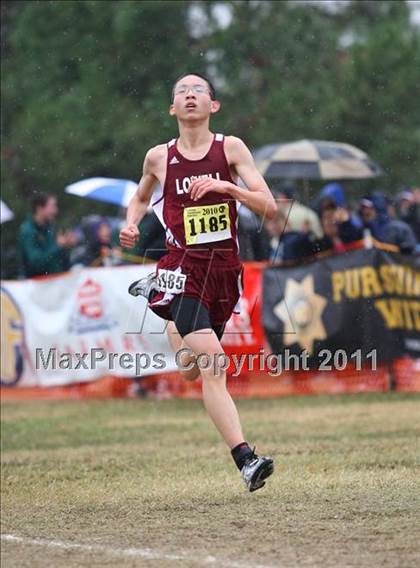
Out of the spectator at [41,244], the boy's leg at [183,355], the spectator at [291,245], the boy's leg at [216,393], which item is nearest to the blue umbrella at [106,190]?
the spectator at [41,244]

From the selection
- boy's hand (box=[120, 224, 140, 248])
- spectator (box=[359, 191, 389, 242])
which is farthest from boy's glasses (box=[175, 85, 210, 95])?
spectator (box=[359, 191, 389, 242])

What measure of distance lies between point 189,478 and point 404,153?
15096 millimetres

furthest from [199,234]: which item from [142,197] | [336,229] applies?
[336,229]

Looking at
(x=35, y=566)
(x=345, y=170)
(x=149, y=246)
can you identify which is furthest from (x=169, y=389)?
(x=35, y=566)

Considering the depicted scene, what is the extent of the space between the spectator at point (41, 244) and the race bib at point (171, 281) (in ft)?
23.3

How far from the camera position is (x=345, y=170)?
14625mm

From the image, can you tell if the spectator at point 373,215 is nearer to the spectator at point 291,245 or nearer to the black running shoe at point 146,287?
the spectator at point 291,245

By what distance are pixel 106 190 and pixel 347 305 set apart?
9.24ft

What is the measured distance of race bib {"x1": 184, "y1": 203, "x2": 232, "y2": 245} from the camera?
7020mm

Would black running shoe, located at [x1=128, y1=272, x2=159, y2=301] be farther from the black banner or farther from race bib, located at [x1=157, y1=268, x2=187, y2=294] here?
the black banner

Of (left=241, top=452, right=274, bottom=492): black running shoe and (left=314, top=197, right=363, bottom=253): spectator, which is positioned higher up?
(left=314, top=197, right=363, bottom=253): spectator

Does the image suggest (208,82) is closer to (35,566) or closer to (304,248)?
(35,566)

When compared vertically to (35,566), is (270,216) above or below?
above

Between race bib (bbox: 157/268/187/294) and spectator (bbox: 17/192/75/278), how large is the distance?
7108mm
